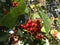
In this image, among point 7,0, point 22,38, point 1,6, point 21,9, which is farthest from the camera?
point 22,38

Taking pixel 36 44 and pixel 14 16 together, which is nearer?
pixel 14 16

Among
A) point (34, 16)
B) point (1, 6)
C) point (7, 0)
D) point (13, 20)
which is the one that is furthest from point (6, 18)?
point (34, 16)

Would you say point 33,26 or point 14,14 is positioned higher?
point 14,14

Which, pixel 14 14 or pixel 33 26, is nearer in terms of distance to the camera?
pixel 14 14

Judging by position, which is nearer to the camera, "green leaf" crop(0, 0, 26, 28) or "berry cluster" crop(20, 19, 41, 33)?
"green leaf" crop(0, 0, 26, 28)

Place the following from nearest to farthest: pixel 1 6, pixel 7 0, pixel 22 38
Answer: pixel 1 6 < pixel 7 0 < pixel 22 38

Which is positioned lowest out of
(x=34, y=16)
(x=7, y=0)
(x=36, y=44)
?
(x=36, y=44)

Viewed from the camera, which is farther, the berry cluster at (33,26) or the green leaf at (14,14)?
the berry cluster at (33,26)

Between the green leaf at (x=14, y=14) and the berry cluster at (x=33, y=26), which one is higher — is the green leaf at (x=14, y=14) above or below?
above

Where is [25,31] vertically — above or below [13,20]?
below

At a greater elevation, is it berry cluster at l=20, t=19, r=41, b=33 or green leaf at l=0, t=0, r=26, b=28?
green leaf at l=0, t=0, r=26, b=28

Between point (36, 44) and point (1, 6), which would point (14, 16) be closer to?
point (1, 6)
